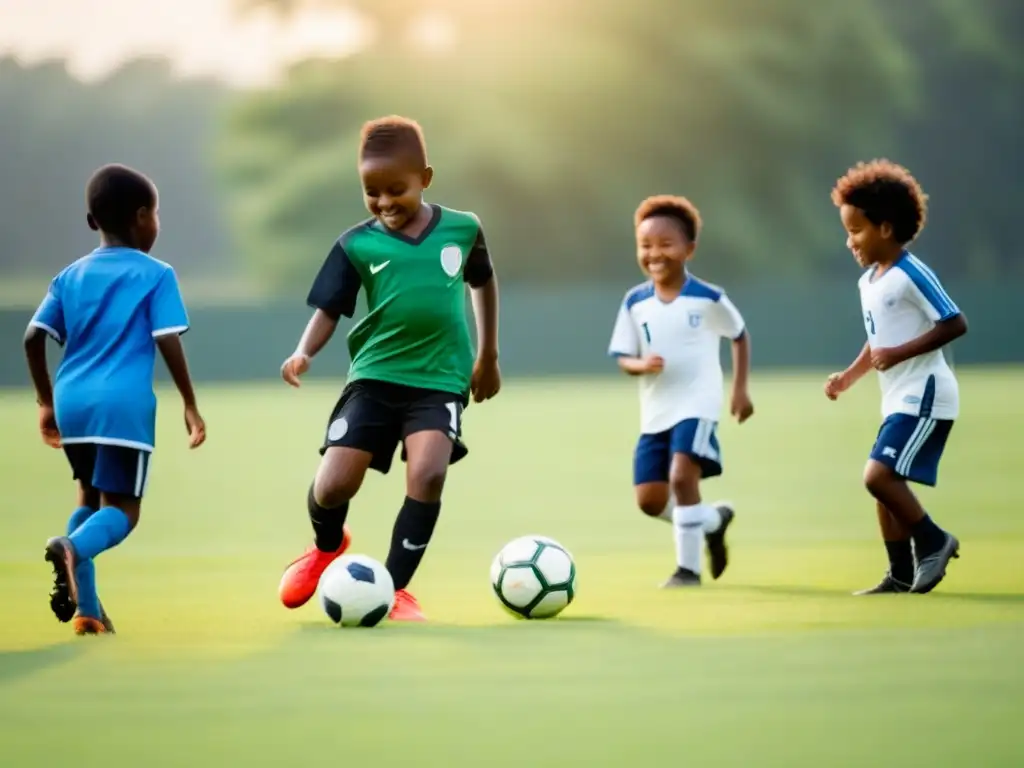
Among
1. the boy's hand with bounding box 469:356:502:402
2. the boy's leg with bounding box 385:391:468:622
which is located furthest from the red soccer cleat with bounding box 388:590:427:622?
the boy's hand with bounding box 469:356:502:402

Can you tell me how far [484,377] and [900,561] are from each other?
1850 mm

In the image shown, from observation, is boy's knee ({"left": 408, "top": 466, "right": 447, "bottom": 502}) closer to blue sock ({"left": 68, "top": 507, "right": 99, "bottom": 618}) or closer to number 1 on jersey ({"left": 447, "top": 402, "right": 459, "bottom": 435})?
number 1 on jersey ({"left": 447, "top": 402, "right": 459, "bottom": 435})

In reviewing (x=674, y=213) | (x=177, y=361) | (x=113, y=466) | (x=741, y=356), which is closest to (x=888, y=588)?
(x=741, y=356)

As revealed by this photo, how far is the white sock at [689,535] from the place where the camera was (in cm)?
830

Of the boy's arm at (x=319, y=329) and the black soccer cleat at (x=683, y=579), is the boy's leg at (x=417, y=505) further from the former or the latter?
the black soccer cleat at (x=683, y=579)

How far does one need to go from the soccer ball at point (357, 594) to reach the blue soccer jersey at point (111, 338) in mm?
797

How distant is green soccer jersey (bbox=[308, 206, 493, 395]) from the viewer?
23.0ft

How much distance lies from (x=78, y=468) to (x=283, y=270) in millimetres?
45432

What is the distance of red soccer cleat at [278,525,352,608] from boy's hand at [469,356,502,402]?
2.41 feet

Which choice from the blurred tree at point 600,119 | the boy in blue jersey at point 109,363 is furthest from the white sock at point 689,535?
the blurred tree at point 600,119

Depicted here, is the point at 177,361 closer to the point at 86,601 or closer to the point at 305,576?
the point at 86,601

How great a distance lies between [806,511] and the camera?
38.5 feet

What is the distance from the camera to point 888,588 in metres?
7.62

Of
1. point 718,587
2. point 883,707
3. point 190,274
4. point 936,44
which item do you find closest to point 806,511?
point 718,587
